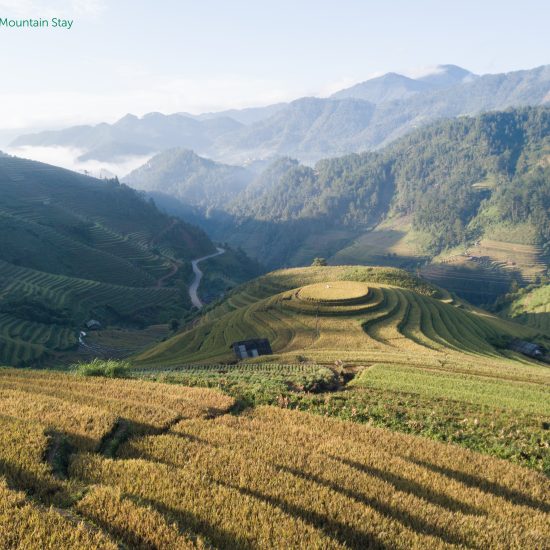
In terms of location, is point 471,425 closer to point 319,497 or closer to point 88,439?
point 319,497

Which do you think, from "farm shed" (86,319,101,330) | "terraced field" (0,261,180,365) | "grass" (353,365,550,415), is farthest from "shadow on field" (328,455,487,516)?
"farm shed" (86,319,101,330)

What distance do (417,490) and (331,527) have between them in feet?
14.6

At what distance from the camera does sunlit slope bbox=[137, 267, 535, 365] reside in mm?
57938

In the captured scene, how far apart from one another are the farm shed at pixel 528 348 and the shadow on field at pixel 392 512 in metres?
67.0

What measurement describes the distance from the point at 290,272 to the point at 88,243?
110 meters

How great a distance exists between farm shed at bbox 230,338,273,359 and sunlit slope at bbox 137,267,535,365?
64.1 inches

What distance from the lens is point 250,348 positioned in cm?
5484

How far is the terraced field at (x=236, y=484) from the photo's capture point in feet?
33.8

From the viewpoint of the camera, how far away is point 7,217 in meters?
171

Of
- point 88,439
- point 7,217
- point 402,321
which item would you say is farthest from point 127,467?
point 7,217

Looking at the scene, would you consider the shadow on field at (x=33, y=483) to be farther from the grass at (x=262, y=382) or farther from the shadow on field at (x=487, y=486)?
the shadow on field at (x=487, y=486)

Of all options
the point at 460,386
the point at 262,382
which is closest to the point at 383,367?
the point at 460,386

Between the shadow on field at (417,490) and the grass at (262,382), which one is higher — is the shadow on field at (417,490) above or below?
above

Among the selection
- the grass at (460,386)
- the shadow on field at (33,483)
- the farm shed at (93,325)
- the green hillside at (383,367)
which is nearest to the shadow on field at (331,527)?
the shadow on field at (33,483)
